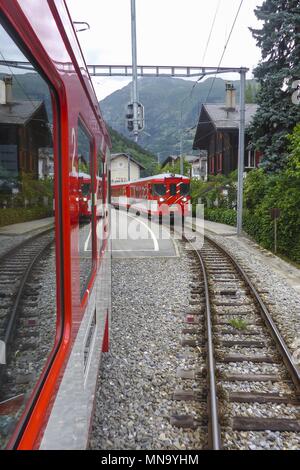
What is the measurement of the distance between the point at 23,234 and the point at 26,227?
0.04 meters

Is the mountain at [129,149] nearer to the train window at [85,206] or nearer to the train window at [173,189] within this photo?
the train window at [173,189]

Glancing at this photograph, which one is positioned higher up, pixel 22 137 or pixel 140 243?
pixel 22 137

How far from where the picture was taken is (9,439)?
1.46m

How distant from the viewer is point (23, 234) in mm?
1746

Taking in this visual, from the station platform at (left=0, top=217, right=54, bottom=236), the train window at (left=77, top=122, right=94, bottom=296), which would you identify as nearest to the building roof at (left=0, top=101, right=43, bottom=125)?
the station platform at (left=0, top=217, right=54, bottom=236)

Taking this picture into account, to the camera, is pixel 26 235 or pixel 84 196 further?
pixel 84 196

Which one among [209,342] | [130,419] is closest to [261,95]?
[209,342]

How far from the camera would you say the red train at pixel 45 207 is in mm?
1487

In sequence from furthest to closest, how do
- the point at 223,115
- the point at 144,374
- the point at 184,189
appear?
the point at 223,115 < the point at 184,189 < the point at 144,374

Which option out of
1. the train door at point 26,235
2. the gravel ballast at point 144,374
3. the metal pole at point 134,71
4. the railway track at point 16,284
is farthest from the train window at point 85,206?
the metal pole at point 134,71

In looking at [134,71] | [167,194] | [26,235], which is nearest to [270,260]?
[134,71]

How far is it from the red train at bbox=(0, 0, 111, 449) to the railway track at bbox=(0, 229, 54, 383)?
11 millimetres

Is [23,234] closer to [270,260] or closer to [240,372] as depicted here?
[240,372]

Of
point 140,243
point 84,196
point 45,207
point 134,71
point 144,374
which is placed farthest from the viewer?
point 140,243
